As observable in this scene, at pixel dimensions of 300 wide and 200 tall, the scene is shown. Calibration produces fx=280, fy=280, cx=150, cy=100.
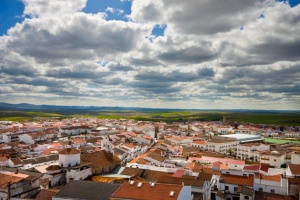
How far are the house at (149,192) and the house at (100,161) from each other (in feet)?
59.1

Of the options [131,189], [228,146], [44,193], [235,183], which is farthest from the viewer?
[228,146]

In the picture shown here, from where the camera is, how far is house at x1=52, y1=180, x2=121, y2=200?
3097 centimetres

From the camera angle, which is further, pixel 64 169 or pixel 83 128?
pixel 83 128

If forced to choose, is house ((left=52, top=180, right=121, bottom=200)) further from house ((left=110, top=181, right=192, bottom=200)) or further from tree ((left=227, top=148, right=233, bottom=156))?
tree ((left=227, top=148, right=233, bottom=156))

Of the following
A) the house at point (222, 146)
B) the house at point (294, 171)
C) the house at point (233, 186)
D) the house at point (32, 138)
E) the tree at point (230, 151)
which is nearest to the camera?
the house at point (233, 186)

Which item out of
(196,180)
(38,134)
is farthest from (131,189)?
(38,134)

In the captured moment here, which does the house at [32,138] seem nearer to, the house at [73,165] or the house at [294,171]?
the house at [73,165]

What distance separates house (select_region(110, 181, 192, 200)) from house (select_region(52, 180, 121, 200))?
2.11 metres

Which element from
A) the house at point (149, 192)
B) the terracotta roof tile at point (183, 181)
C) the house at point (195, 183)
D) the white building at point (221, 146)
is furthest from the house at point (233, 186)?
the white building at point (221, 146)

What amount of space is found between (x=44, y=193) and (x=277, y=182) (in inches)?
1292

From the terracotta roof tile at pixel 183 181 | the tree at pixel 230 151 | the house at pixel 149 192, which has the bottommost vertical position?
the tree at pixel 230 151

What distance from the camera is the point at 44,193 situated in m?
34.3

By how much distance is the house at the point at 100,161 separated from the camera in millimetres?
47625

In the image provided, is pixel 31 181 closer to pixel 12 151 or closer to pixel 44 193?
pixel 44 193
